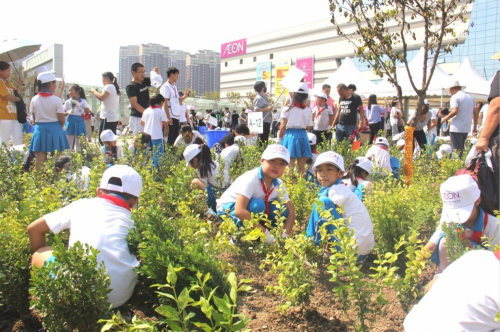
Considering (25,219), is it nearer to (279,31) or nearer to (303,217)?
(303,217)

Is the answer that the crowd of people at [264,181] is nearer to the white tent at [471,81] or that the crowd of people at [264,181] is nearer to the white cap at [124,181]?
the white cap at [124,181]

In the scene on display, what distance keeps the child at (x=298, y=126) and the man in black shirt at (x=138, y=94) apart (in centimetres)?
255

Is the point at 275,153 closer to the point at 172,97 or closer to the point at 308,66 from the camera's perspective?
the point at 172,97

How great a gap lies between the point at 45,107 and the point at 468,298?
6126 mm

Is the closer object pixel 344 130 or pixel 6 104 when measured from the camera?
pixel 6 104

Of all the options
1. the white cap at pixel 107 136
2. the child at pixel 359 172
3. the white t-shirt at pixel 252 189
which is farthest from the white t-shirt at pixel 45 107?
the child at pixel 359 172

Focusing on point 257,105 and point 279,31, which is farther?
point 279,31

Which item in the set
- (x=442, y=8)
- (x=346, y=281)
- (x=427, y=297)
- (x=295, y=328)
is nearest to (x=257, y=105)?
(x=442, y=8)

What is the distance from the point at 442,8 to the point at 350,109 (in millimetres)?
2843

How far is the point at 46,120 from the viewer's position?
616 cm

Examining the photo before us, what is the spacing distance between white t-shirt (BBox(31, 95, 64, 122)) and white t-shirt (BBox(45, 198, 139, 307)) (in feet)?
13.8

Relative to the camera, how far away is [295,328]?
252cm

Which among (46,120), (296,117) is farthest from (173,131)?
(296,117)

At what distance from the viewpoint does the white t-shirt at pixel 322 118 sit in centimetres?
846
